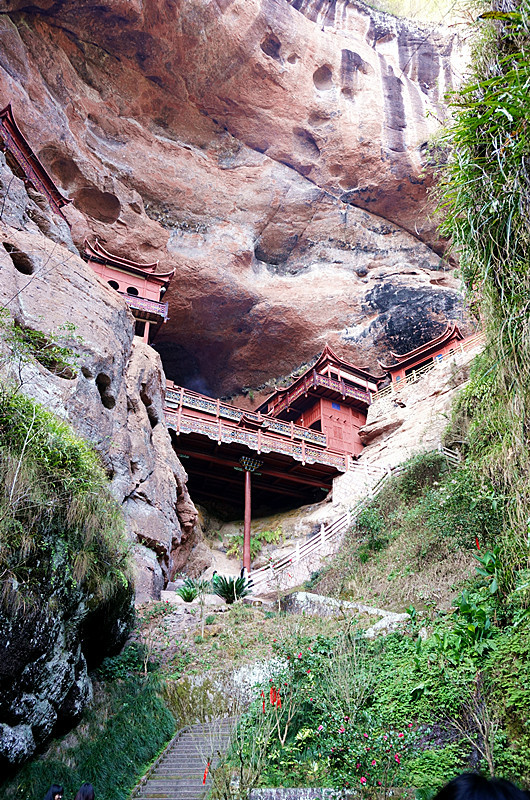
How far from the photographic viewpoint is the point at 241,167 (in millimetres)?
29641

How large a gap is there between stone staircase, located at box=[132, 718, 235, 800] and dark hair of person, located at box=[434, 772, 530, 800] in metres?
5.26

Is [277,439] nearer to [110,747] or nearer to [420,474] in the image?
[420,474]

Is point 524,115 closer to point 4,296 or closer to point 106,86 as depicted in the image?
point 4,296

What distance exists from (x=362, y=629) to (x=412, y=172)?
92.9ft

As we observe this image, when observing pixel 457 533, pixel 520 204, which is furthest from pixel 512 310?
pixel 457 533

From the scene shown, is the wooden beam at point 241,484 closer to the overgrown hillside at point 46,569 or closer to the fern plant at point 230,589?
the fern plant at point 230,589

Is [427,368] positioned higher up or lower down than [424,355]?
lower down

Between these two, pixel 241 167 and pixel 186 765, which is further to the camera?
pixel 241 167

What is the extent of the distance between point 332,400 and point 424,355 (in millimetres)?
4906

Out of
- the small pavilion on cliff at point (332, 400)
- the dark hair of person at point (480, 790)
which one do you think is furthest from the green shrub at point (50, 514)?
the small pavilion on cliff at point (332, 400)

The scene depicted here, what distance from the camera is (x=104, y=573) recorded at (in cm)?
684

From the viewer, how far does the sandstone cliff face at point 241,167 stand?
968 inches

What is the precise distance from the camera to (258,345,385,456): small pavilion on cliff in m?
24.1

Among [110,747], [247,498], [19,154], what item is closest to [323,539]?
[247,498]
